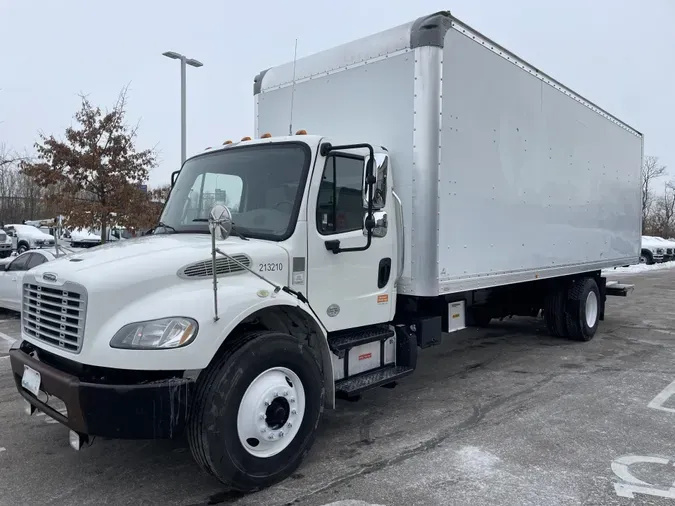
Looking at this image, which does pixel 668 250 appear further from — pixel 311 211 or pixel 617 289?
pixel 311 211

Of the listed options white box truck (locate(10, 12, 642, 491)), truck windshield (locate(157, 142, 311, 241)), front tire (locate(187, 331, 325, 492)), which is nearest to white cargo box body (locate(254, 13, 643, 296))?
white box truck (locate(10, 12, 642, 491))

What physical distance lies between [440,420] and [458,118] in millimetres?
2850

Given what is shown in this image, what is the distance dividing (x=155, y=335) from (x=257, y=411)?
0.86 m

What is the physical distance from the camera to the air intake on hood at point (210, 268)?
3.70m

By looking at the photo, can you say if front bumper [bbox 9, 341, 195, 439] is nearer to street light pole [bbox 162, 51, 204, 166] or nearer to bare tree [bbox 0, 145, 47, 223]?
street light pole [bbox 162, 51, 204, 166]

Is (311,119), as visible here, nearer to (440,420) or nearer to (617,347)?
(440,420)

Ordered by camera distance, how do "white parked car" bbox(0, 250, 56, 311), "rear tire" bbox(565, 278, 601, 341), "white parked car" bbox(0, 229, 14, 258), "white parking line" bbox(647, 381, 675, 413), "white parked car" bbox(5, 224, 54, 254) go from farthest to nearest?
1. "white parked car" bbox(5, 224, 54, 254)
2. "white parked car" bbox(0, 229, 14, 258)
3. "white parked car" bbox(0, 250, 56, 311)
4. "rear tire" bbox(565, 278, 601, 341)
5. "white parking line" bbox(647, 381, 675, 413)

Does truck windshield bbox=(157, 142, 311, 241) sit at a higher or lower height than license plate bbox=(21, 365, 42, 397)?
higher

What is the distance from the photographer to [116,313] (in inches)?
136

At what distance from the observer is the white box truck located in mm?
3434

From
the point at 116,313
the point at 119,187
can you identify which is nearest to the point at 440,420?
the point at 116,313

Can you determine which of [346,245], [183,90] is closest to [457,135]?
[346,245]

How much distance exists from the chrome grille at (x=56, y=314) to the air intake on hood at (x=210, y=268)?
25.1 inches

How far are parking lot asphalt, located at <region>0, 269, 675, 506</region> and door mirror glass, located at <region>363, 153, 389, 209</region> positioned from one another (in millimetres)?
1993
